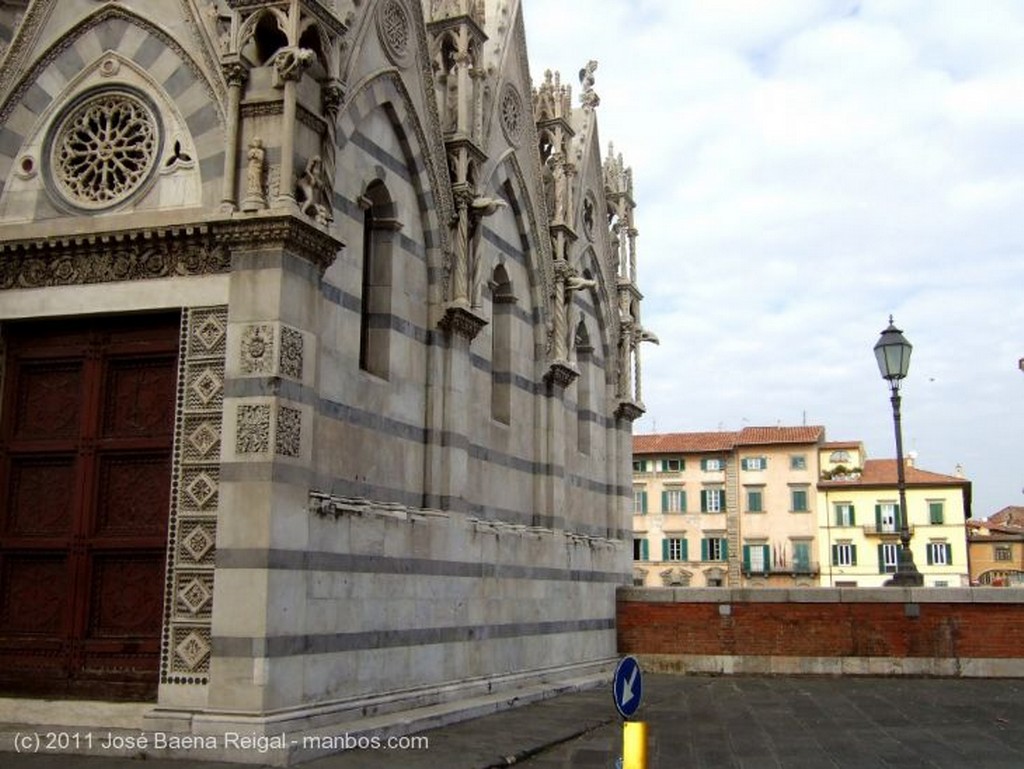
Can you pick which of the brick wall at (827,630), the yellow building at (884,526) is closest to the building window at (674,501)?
the yellow building at (884,526)

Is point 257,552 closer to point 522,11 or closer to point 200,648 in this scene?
point 200,648

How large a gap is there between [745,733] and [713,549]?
62865 millimetres

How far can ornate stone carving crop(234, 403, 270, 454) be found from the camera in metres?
11.5

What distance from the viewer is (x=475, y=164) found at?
17328 millimetres

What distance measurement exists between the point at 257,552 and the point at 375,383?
361cm

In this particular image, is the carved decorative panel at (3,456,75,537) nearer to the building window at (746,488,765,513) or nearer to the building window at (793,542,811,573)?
the building window at (746,488,765,513)

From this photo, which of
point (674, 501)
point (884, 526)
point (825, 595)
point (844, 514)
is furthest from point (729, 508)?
point (825, 595)

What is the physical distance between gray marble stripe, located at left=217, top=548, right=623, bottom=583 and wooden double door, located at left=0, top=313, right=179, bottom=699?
4.52 ft

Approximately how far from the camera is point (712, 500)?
75250 mm

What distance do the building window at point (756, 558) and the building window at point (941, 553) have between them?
10.6m

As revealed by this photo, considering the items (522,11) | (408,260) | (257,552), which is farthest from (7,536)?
(522,11)

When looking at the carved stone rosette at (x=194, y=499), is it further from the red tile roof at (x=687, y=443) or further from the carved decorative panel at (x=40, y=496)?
the red tile roof at (x=687, y=443)

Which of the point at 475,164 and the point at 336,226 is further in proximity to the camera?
the point at 475,164

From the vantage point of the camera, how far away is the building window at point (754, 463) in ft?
244
